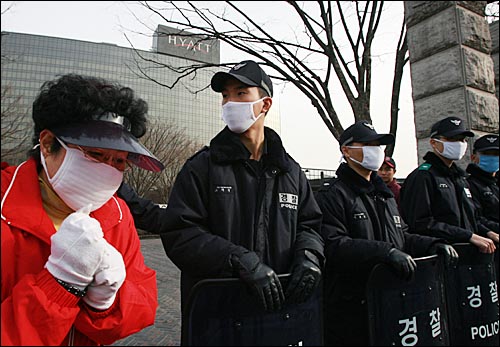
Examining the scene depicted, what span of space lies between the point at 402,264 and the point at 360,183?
763 millimetres

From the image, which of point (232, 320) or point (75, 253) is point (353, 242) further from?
point (75, 253)

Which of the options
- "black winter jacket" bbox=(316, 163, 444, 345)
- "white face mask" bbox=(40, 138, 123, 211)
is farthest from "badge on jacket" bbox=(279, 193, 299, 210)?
"white face mask" bbox=(40, 138, 123, 211)

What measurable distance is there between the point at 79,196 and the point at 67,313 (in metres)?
0.44

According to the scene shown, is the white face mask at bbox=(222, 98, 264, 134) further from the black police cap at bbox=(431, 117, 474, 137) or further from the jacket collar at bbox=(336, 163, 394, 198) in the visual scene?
the black police cap at bbox=(431, 117, 474, 137)

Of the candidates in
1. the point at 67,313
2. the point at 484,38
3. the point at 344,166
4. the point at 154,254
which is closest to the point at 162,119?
the point at 154,254

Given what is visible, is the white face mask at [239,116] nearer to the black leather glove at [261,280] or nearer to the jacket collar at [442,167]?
the black leather glove at [261,280]

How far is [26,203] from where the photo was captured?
1.33 m

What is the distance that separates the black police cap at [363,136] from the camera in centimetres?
293

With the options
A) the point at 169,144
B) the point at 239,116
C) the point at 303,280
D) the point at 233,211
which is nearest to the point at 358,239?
the point at 303,280

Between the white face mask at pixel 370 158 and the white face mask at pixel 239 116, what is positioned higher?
the white face mask at pixel 239 116

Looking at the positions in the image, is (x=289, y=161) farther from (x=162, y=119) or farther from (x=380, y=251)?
(x=162, y=119)

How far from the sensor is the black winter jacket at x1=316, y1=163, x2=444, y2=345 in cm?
245

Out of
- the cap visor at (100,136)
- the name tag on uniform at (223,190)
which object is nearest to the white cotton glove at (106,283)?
the cap visor at (100,136)

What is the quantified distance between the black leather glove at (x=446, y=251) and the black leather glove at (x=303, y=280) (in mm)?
1361
